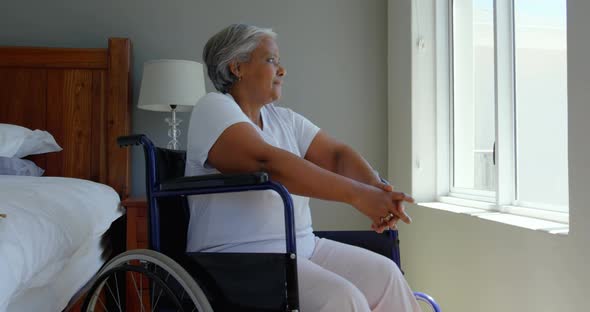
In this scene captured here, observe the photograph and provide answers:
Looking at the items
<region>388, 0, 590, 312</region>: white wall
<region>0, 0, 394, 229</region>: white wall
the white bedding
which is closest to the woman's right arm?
the white bedding

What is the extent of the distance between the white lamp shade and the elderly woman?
1.25 m

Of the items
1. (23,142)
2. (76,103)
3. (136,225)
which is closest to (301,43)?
(76,103)

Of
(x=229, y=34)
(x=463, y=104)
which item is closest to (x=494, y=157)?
(x=463, y=104)

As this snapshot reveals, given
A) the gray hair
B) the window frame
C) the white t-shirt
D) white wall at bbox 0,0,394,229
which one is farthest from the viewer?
white wall at bbox 0,0,394,229

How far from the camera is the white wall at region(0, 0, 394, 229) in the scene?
2988mm

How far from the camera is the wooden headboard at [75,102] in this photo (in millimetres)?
2748

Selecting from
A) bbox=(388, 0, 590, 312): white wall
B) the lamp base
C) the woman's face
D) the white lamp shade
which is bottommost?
bbox=(388, 0, 590, 312): white wall

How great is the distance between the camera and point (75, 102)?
279 cm

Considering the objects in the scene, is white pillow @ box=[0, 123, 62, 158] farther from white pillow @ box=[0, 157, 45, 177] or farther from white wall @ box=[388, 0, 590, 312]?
white wall @ box=[388, 0, 590, 312]

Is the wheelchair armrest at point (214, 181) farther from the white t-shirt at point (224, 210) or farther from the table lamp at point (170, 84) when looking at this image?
the table lamp at point (170, 84)

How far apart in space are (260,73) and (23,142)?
1594mm

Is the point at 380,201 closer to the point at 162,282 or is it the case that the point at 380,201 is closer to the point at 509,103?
the point at 162,282

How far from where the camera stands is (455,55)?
9.00 ft

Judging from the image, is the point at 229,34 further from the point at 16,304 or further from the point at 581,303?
the point at 581,303
